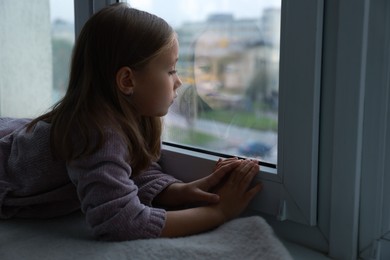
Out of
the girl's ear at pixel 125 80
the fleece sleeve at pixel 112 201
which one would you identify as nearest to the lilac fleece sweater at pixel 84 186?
the fleece sleeve at pixel 112 201

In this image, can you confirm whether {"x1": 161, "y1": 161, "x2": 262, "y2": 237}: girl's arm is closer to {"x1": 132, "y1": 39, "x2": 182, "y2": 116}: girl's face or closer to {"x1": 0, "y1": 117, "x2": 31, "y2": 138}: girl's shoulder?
{"x1": 132, "y1": 39, "x2": 182, "y2": 116}: girl's face

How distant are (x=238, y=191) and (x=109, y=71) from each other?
32cm

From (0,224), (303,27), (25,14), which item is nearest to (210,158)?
(303,27)

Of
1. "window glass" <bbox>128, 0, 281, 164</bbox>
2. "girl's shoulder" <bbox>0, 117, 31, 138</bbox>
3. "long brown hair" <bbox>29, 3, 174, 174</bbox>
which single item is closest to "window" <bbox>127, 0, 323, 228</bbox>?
"window glass" <bbox>128, 0, 281, 164</bbox>

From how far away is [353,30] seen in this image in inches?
25.6

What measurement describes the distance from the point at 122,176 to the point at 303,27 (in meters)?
0.37

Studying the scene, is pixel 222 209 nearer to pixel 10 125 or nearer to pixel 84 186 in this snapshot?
pixel 84 186

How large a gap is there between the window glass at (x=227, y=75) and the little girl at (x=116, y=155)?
0.25 ft

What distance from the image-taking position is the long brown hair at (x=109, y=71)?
0.81 meters

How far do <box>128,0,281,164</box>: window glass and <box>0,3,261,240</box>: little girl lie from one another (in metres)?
0.08

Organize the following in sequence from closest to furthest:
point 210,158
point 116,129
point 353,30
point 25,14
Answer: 1. point 353,30
2. point 116,129
3. point 210,158
4. point 25,14

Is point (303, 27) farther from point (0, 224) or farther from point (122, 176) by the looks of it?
point (0, 224)

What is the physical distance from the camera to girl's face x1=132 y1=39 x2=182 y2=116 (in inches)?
33.0

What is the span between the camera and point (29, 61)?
4.70 feet
